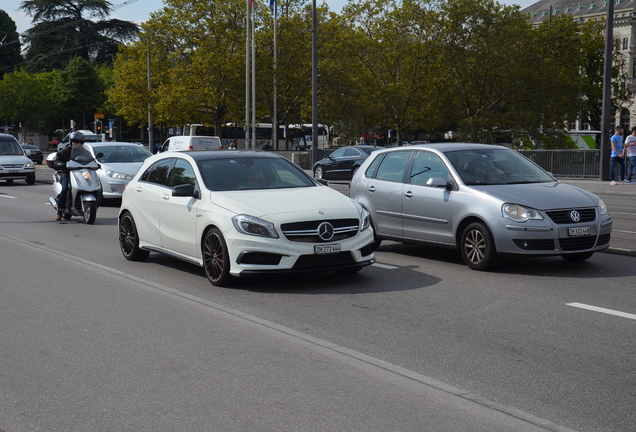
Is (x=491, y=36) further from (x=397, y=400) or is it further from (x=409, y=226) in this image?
(x=397, y=400)

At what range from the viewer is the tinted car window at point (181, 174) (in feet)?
32.7

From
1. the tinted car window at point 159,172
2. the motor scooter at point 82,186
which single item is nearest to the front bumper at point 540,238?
the tinted car window at point 159,172

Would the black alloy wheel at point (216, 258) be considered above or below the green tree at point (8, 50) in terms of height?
below

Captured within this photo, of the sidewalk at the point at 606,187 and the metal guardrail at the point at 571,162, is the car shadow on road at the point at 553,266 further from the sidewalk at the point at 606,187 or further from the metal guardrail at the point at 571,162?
the metal guardrail at the point at 571,162

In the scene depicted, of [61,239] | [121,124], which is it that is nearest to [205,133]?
[121,124]

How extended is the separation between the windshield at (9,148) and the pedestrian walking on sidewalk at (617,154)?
64.8 ft

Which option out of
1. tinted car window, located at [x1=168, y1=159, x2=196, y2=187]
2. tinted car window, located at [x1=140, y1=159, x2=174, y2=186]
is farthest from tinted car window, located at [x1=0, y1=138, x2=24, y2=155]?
tinted car window, located at [x1=168, y1=159, x2=196, y2=187]

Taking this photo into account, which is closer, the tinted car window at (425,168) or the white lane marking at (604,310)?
the white lane marking at (604,310)

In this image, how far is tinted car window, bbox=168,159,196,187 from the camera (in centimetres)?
996

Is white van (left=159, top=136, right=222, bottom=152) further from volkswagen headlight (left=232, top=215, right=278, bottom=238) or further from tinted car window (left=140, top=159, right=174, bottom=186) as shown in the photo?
volkswagen headlight (left=232, top=215, right=278, bottom=238)

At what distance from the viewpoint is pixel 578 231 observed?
9.77 m

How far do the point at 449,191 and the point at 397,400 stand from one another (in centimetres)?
580

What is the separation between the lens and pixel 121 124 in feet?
333

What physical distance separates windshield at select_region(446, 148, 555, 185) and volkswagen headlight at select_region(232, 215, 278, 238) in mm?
2942
